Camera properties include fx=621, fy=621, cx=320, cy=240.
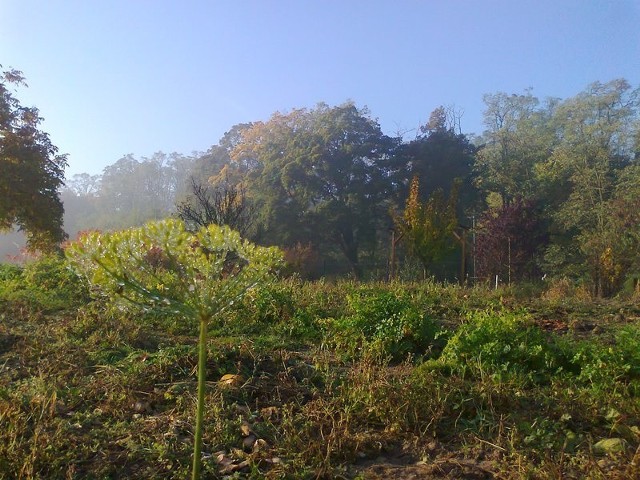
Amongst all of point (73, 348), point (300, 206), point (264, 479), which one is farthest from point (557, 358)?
point (300, 206)

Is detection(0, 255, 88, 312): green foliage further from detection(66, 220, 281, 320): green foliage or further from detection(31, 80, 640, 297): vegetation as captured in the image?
detection(31, 80, 640, 297): vegetation

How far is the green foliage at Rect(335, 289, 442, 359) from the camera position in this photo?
543 centimetres

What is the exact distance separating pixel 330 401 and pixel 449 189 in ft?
100

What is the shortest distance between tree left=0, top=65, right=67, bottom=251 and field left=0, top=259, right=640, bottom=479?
9389 mm

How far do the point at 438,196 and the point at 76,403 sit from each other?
1545cm

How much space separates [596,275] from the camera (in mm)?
16609

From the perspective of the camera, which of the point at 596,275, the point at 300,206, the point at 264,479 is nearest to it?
the point at 264,479

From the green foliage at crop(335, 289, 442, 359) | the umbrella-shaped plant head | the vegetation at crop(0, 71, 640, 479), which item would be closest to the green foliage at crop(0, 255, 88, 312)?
the vegetation at crop(0, 71, 640, 479)

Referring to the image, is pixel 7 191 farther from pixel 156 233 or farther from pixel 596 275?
pixel 596 275

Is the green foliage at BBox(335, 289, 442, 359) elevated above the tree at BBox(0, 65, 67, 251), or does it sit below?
below

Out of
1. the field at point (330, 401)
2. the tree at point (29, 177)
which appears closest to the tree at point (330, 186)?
the tree at point (29, 177)

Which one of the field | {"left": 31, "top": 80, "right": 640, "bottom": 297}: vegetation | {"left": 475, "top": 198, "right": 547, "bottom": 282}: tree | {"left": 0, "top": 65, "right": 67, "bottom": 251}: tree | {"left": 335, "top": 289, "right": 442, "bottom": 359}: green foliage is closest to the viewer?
the field

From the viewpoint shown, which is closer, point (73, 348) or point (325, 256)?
point (73, 348)

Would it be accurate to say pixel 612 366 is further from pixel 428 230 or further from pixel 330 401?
pixel 428 230
